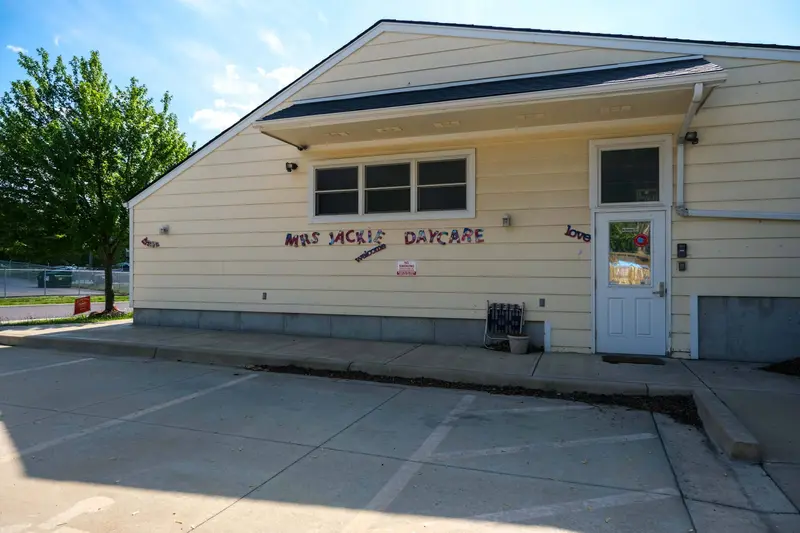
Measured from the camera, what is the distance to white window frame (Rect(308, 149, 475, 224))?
8.74 meters

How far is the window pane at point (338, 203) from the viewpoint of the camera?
9.67m

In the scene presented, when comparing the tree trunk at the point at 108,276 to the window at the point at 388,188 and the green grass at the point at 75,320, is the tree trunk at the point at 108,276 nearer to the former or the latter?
the green grass at the point at 75,320

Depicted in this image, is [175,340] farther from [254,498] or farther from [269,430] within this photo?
[254,498]

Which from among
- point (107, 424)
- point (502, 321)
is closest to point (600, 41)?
point (502, 321)

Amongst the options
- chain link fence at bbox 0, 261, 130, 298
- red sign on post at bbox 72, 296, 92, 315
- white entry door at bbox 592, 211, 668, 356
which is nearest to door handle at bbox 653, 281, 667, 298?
white entry door at bbox 592, 211, 668, 356

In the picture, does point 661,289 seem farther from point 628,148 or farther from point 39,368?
point 39,368

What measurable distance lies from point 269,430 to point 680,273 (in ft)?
21.0

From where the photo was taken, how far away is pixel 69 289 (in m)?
29.5

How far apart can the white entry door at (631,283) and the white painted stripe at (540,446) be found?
338 centimetres

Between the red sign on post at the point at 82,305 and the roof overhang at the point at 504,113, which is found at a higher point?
the roof overhang at the point at 504,113

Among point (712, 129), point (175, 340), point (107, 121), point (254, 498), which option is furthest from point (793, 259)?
point (107, 121)

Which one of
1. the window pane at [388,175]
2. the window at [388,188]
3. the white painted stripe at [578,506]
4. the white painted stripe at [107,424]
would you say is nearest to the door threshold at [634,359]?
the white painted stripe at [578,506]

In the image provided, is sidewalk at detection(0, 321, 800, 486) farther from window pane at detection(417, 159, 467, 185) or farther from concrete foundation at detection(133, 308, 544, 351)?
window pane at detection(417, 159, 467, 185)

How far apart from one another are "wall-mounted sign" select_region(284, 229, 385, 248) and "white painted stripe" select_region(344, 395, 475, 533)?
4556 millimetres
